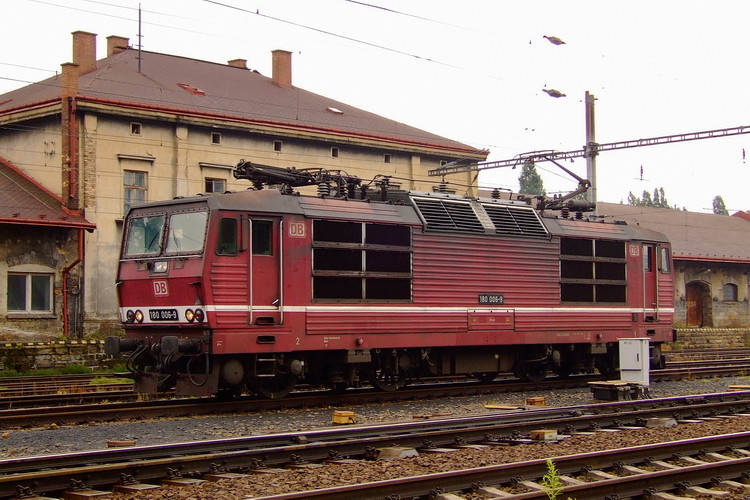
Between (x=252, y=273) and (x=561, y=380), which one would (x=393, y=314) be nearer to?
(x=252, y=273)

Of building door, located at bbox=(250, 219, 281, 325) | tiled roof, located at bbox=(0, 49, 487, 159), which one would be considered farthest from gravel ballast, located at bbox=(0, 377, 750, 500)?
tiled roof, located at bbox=(0, 49, 487, 159)

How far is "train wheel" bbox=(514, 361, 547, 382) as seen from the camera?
20047 millimetres

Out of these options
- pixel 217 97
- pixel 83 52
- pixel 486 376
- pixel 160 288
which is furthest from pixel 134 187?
pixel 160 288

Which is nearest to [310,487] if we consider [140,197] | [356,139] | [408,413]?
[408,413]

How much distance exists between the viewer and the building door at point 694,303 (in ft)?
139

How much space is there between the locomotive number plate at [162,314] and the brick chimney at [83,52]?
65.4ft

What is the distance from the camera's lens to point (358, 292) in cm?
1641

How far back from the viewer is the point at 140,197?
30703 millimetres

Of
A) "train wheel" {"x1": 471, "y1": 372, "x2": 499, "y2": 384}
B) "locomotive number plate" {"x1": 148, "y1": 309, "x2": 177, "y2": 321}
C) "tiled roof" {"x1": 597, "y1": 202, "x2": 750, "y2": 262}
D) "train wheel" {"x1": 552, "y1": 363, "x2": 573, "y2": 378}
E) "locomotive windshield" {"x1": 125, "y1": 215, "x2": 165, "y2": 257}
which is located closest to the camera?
"locomotive number plate" {"x1": 148, "y1": 309, "x2": 177, "y2": 321}

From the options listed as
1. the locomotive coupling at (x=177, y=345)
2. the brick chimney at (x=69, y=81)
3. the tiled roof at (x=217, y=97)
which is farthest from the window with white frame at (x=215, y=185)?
the locomotive coupling at (x=177, y=345)

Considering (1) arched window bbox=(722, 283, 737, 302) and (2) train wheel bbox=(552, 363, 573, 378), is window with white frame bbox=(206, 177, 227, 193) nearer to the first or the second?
(2) train wheel bbox=(552, 363, 573, 378)

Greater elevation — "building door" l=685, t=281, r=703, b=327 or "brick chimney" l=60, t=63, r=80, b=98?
"brick chimney" l=60, t=63, r=80, b=98

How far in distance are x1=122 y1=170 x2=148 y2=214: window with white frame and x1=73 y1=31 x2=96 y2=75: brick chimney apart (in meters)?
4.88

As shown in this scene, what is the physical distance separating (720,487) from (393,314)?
8.17 metres
